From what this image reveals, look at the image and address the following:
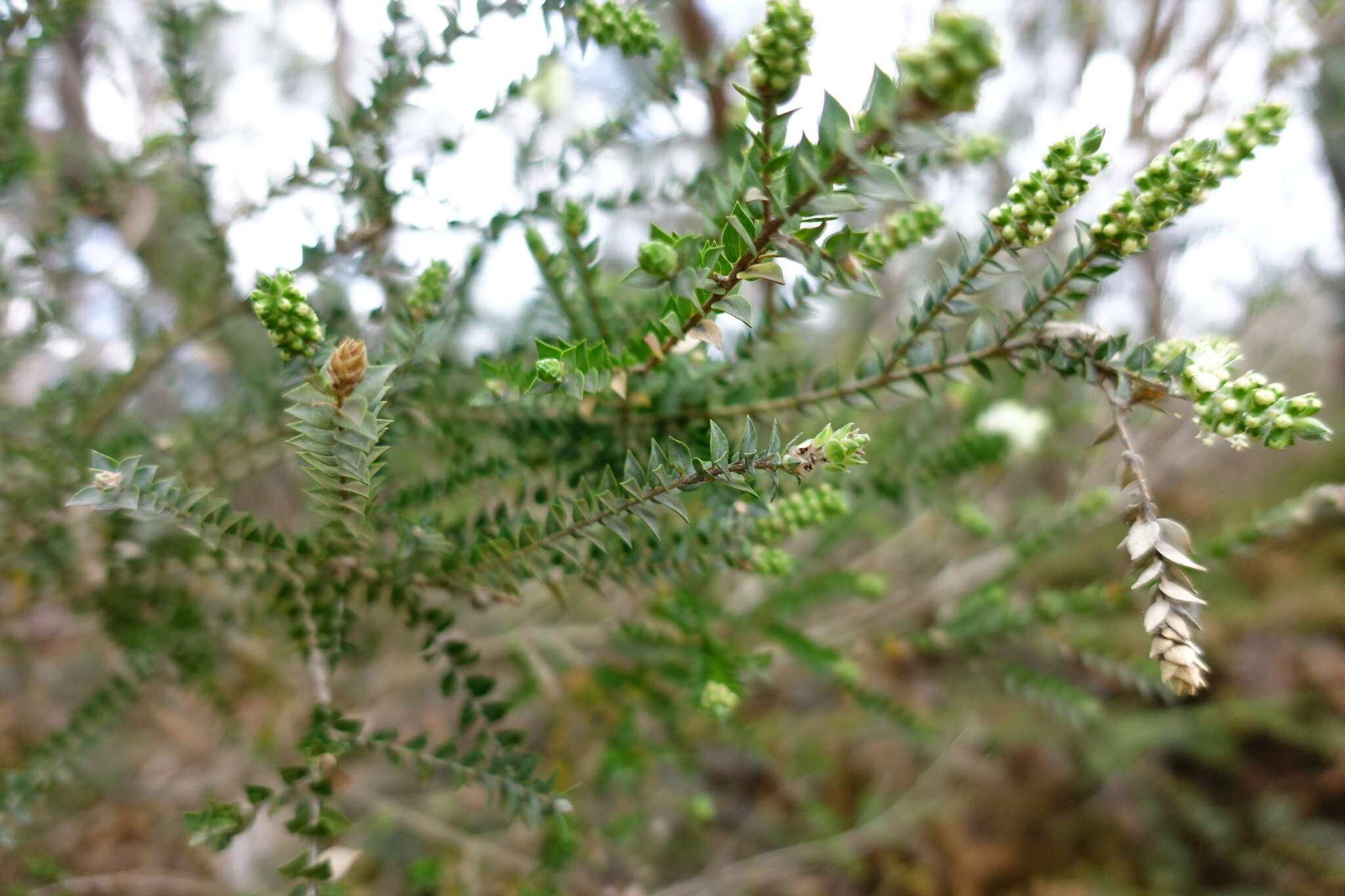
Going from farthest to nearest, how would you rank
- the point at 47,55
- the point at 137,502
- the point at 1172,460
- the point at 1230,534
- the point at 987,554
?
the point at 1172,460 → the point at 987,554 → the point at 47,55 → the point at 1230,534 → the point at 137,502

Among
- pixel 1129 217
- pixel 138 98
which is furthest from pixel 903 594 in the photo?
pixel 138 98

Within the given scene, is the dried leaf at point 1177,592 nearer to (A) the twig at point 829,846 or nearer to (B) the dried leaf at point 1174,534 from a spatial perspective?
(B) the dried leaf at point 1174,534

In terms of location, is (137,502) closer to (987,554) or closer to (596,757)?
(596,757)

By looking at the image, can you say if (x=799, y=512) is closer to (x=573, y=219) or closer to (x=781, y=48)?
(x=573, y=219)

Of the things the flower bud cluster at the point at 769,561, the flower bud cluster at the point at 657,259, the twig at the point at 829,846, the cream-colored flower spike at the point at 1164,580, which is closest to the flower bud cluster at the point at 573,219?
the flower bud cluster at the point at 657,259

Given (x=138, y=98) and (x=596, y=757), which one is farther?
(x=596, y=757)

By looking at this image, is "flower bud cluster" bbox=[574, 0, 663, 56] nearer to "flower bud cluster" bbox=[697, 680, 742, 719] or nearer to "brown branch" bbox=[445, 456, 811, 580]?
"brown branch" bbox=[445, 456, 811, 580]

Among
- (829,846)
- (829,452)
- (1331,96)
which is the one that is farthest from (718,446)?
(1331,96)
